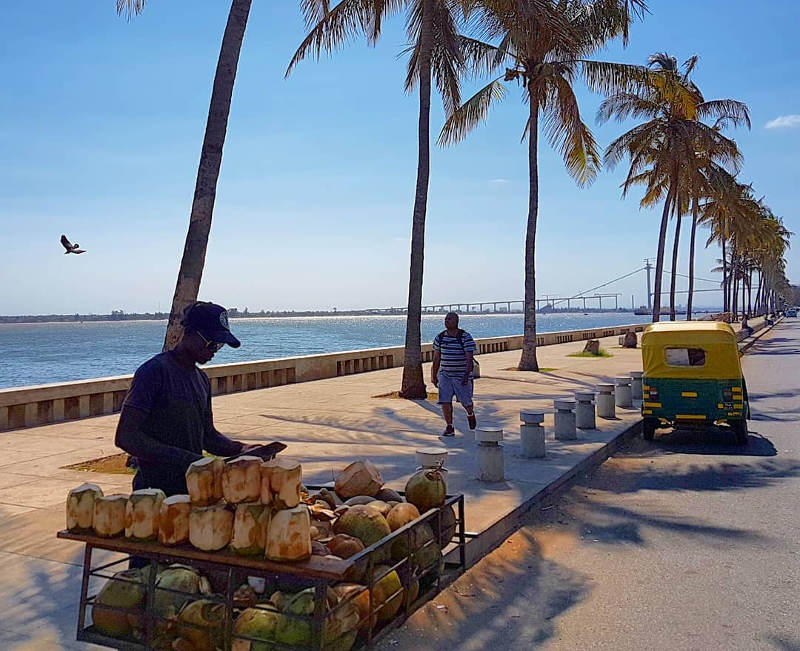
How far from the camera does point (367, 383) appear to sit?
19797 mm

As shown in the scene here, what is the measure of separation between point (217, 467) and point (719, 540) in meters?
4.90

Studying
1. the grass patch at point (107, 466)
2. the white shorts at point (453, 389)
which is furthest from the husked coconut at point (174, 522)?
the white shorts at point (453, 389)

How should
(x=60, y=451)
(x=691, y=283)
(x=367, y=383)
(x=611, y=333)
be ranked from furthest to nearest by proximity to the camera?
1. (x=611, y=333)
2. (x=691, y=283)
3. (x=367, y=383)
4. (x=60, y=451)

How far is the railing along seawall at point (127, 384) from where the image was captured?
1238cm

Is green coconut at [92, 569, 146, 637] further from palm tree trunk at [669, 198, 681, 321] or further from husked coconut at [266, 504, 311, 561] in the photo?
palm tree trunk at [669, 198, 681, 321]

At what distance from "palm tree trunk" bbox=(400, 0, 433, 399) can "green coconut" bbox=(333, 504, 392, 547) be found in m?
12.5

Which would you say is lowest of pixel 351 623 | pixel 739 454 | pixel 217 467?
pixel 739 454

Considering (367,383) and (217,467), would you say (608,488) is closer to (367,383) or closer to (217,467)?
(217,467)

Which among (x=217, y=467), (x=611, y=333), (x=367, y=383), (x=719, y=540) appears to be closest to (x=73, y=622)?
(x=217, y=467)

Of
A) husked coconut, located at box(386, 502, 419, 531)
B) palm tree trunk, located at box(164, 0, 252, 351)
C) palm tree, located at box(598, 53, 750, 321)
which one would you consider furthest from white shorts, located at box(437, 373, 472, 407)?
palm tree, located at box(598, 53, 750, 321)

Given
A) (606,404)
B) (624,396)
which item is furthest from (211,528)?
(624,396)

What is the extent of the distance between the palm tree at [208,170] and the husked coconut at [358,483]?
16.5 ft

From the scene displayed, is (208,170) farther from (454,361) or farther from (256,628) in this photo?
(256,628)

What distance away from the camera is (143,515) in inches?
133
